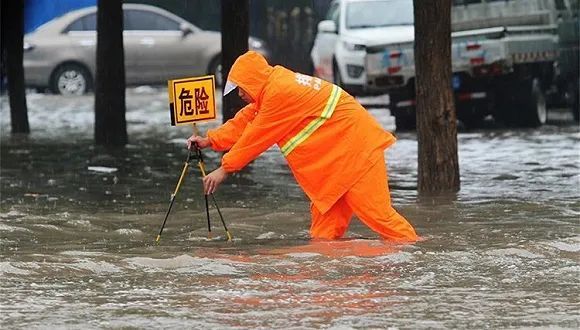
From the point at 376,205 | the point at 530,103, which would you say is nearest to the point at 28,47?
the point at 530,103

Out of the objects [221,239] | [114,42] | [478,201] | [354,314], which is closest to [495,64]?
[114,42]

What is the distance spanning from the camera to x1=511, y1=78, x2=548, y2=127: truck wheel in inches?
890

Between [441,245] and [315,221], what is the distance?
888mm

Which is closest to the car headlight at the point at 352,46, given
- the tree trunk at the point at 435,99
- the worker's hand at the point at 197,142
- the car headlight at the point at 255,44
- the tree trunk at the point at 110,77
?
the tree trunk at the point at 110,77

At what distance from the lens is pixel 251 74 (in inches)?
387

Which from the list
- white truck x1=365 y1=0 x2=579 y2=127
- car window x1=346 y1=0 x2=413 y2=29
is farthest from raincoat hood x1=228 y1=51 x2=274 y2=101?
car window x1=346 y1=0 x2=413 y2=29

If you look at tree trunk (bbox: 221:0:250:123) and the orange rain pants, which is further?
tree trunk (bbox: 221:0:250:123)

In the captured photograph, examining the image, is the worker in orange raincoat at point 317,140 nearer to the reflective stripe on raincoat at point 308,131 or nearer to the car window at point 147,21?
the reflective stripe on raincoat at point 308,131

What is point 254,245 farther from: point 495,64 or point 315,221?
point 495,64

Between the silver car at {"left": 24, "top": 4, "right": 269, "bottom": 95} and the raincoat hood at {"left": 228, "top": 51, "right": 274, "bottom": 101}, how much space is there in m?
20.0

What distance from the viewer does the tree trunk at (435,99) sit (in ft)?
45.1

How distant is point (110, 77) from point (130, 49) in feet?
34.8

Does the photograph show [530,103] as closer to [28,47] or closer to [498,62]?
[498,62]

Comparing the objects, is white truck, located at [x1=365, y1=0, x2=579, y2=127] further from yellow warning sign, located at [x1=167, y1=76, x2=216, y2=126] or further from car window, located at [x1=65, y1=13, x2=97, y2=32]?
yellow warning sign, located at [x1=167, y1=76, x2=216, y2=126]
